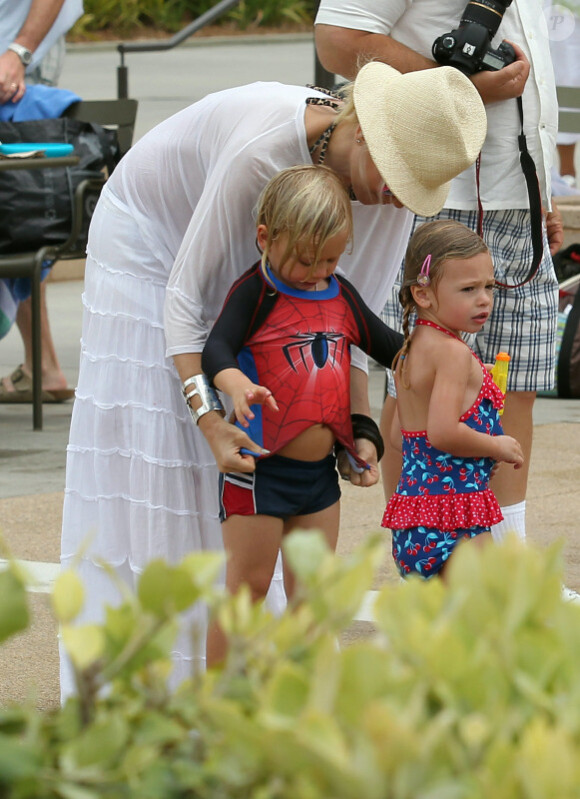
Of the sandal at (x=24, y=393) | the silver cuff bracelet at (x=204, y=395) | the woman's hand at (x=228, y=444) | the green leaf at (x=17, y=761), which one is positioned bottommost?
the sandal at (x=24, y=393)

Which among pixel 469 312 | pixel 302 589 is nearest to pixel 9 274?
pixel 469 312

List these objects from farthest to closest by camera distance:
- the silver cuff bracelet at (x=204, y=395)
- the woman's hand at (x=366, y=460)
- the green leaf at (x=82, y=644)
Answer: the woman's hand at (x=366, y=460) < the silver cuff bracelet at (x=204, y=395) < the green leaf at (x=82, y=644)

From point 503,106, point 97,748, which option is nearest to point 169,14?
point 503,106

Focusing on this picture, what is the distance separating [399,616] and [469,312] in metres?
2.07

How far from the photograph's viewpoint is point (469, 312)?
10.4 feet

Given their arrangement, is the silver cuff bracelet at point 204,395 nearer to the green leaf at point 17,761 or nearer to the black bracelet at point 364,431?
the black bracelet at point 364,431

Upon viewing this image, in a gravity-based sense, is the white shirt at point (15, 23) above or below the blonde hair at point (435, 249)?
below

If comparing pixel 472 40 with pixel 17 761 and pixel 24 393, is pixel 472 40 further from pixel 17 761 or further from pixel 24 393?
pixel 24 393

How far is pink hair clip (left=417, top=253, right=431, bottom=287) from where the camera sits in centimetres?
316

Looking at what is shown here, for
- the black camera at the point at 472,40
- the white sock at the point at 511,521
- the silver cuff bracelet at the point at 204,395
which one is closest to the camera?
the silver cuff bracelet at the point at 204,395

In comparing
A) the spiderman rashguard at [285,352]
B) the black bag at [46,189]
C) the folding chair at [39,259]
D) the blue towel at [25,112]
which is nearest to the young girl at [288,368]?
the spiderman rashguard at [285,352]

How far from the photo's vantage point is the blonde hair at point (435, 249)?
3141mm

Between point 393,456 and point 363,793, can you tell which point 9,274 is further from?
point 363,793

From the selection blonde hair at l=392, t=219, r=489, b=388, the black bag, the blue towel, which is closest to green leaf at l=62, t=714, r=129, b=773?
blonde hair at l=392, t=219, r=489, b=388
